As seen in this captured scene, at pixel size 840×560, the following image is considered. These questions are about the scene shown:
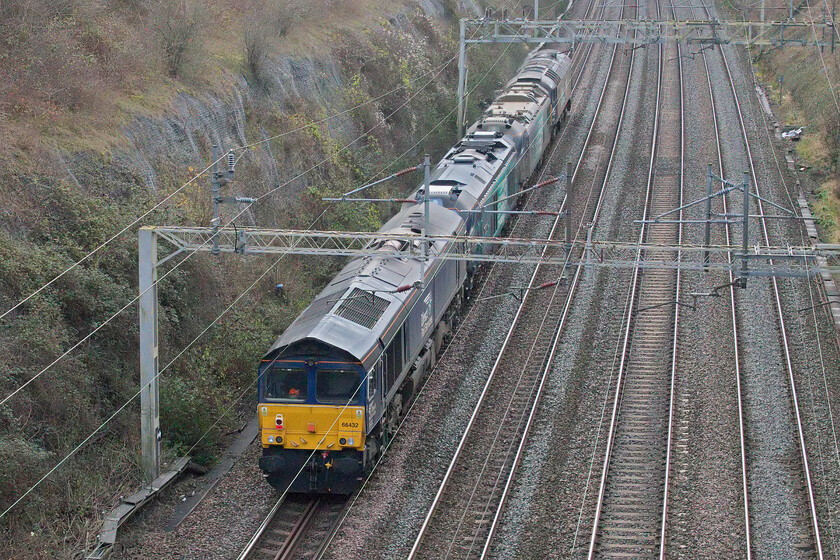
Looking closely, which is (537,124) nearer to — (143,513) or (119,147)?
(119,147)

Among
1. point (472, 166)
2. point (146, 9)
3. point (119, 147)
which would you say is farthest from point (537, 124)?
point (119, 147)

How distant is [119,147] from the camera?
22.5 m

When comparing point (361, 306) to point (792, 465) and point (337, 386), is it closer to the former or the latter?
point (337, 386)

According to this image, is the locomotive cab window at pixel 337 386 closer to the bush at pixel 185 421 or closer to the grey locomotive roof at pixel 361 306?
the grey locomotive roof at pixel 361 306

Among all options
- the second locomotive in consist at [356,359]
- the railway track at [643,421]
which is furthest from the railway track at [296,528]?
the railway track at [643,421]

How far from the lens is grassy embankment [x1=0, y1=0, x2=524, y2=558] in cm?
1703

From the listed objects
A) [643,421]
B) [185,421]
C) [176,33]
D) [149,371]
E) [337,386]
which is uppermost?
[176,33]

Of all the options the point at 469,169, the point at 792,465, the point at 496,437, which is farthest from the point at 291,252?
the point at 469,169

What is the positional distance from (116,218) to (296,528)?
8093mm

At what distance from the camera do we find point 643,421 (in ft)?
67.7

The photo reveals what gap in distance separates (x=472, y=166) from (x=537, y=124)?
29.1 feet

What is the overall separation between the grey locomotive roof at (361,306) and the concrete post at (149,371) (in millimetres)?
2381

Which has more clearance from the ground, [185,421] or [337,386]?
[337,386]

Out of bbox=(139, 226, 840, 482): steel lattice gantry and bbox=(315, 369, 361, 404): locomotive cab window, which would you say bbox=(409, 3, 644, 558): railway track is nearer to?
bbox=(315, 369, 361, 404): locomotive cab window
